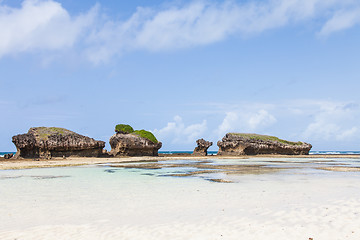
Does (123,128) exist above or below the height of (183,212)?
above

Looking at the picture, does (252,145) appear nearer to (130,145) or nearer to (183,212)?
(130,145)

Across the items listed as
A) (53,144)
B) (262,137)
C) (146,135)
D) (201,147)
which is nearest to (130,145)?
(146,135)

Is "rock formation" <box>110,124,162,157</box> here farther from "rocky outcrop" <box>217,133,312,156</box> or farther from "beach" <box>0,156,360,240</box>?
"beach" <box>0,156,360,240</box>

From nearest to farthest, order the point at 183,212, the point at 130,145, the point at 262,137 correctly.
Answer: the point at 183,212 < the point at 130,145 < the point at 262,137

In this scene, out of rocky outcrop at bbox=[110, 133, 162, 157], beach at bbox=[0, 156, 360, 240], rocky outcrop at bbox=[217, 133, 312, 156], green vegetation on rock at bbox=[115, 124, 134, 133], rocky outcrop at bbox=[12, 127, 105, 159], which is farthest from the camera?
rocky outcrop at bbox=[217, 133, 312, 156]

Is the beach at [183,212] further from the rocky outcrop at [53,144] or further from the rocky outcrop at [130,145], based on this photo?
the rocky outcrop at [130,145]

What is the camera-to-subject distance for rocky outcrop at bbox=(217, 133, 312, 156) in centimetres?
5950

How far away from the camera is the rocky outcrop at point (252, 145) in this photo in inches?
2343

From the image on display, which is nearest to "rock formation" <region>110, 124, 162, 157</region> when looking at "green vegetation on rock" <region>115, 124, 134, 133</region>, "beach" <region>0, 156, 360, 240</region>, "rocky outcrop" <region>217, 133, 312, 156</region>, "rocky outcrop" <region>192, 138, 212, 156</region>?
"green vegetation on rock" <region>115, 124, 134, 133</region>

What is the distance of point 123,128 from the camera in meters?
54.1

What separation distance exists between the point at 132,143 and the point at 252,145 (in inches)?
936

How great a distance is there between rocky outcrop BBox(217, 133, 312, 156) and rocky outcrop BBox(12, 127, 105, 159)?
25.2 metres

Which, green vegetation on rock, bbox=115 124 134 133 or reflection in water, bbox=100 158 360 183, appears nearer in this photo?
reflection in water, bbox=100 158 360 183

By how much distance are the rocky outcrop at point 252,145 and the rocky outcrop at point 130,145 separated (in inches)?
608
